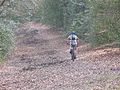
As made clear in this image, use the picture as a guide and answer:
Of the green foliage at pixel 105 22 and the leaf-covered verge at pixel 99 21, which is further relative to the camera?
the leaf-covered verge at pixel 99 21

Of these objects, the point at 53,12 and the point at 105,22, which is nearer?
the point at 105,22

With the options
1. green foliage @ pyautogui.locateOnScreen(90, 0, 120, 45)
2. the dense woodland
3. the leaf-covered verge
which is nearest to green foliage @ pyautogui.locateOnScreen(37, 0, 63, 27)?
the leaf-covered verge

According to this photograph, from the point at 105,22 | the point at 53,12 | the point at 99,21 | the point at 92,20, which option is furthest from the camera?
the point at 53,12

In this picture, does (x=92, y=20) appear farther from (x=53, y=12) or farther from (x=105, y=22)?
(x=53, y=12)

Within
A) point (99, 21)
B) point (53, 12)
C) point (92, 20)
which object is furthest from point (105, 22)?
point (53, 12)

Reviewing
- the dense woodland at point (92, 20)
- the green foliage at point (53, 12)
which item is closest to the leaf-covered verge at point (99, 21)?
the dense woodland at point (92, 20)

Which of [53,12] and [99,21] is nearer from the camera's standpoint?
[99,21]

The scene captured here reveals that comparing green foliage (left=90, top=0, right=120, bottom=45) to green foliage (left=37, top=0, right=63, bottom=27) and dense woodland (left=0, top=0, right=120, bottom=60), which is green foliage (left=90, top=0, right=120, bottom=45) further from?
green foliage (left=37, top=0, right=63, bottom=27)

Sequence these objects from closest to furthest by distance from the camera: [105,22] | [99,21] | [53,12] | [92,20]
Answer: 1. [105,22]
2. [99,21]
3. [92,20]
4. [53,12]

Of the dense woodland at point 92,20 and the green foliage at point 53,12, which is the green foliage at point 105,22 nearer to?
the dense woodland at point 92,20

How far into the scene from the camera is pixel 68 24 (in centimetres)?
5306

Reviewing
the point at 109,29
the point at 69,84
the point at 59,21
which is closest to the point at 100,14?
the point at 109,29

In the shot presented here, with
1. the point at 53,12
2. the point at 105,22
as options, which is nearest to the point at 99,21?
the point at 105,22

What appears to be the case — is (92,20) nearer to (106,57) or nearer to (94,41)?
(94,41)
